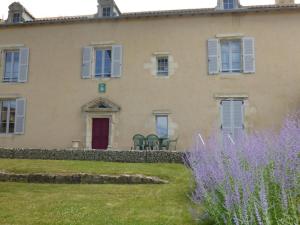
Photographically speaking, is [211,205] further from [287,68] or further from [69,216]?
[287,68]

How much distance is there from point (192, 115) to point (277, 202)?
1174 centimetres

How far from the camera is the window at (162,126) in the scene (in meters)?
15.5

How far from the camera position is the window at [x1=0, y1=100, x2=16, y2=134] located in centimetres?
1688

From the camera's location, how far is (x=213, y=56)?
15.5m

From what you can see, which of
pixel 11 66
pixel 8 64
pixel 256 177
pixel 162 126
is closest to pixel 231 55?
pixel 162 126

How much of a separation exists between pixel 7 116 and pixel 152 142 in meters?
7.04

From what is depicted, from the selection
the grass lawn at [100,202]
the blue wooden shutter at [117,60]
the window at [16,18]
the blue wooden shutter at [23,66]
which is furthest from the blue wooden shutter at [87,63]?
the grass lawn at [100,202]

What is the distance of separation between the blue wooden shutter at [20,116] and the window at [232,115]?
8.61 m

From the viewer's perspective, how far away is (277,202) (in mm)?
3674

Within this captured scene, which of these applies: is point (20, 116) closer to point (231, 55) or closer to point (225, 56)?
point (225, 56)

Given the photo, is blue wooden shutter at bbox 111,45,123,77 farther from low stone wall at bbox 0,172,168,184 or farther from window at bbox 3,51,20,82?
low stone wall at bbox 0,172,168,184

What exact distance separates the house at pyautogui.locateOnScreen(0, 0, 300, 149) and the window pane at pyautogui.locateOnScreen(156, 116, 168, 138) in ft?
0.13

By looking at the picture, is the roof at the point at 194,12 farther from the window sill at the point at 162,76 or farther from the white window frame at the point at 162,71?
the window sill at the point at 162,76

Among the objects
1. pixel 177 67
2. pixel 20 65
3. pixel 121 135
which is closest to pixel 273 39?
pixel 177 67
